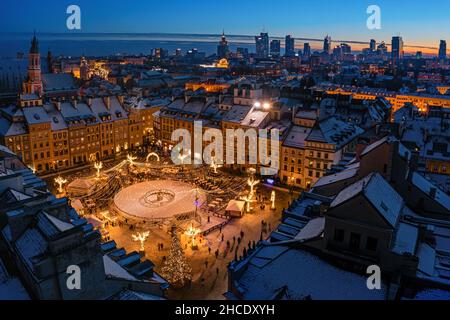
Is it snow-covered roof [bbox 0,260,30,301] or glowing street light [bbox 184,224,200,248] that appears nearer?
snow-covered roof [bbox 0,260,30,301]

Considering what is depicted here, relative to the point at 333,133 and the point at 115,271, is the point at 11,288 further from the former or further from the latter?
the point at 333,133

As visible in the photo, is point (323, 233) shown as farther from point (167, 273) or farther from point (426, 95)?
point (426, 95)

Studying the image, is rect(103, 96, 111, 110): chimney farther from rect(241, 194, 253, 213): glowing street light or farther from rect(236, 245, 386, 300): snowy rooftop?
rect(236, 245, 386, 300): snowy rooftop

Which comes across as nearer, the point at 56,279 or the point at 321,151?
the point at 56,279

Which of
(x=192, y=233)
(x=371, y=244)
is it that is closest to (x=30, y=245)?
(x=371, y=244)

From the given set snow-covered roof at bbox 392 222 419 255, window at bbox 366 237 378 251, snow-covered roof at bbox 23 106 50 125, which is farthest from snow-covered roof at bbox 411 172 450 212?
snow-covered roof at bbox 23 106 50 125
